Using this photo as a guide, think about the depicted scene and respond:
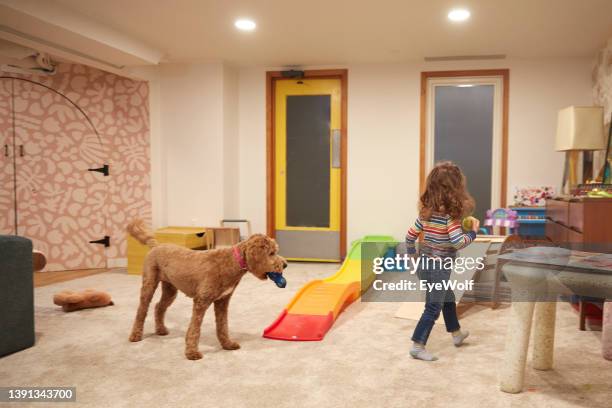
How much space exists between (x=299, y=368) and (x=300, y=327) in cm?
60

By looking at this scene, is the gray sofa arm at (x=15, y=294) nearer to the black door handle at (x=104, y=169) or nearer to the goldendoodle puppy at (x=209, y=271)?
the goldendoodle puppy at (x=209, y=271)

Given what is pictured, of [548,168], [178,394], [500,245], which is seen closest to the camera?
[178,394]

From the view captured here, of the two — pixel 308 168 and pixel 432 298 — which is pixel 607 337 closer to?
pixel 432 298

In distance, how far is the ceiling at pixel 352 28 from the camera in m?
4.00

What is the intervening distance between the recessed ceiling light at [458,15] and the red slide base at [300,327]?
271cm

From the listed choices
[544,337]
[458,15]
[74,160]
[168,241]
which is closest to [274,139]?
[168,241]

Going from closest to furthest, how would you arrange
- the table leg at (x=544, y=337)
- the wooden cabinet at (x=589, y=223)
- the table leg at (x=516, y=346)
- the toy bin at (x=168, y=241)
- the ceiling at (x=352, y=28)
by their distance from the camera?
the table leg at (x=516, y=346) < the table leg at (x=544, y=337) < the wooden cabinet at (x=589, y=223) < the ceiling at (x=352, y=28) < the toy bin at (x=168, y=241)

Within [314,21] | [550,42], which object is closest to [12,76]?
[314,21]

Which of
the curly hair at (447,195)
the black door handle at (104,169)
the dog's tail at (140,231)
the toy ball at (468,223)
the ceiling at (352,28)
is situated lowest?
the dog's tail at (140,231)

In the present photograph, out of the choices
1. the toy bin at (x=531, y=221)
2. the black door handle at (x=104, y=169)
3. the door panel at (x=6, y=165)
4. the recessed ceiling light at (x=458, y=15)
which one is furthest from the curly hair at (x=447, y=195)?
the door panel at (x=6, y=165)

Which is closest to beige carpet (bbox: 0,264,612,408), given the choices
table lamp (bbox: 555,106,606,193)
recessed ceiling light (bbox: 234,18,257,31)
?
table lamp (bbox: 555,106,606,193)

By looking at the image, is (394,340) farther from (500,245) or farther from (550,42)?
(550,42)

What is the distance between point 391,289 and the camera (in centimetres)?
466

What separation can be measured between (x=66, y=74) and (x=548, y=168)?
5.51m
